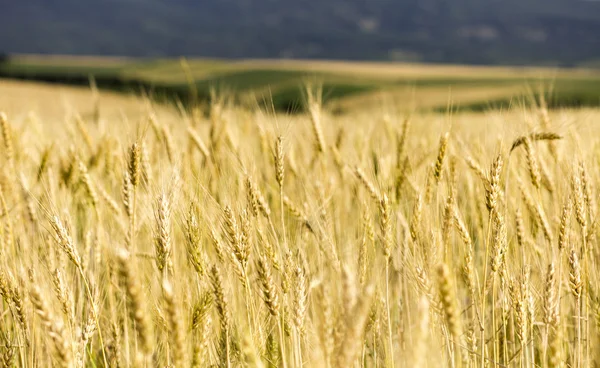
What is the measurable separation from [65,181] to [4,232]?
605 mm

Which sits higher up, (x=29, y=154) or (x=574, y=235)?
(x=29, y=154)

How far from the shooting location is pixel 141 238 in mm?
2268

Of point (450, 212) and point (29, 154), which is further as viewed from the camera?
point (29, 154)

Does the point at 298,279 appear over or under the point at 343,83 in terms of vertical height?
under

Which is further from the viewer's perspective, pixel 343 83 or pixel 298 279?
pixel 343 83

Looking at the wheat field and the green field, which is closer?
the wheat field

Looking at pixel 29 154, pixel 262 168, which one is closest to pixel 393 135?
pixel 262 168

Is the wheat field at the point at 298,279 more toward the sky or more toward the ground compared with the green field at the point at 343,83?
more toward the ground

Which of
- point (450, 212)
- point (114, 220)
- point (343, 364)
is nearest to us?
point (343, 364)

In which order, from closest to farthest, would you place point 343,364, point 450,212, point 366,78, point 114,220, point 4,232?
1. point 343,364
2. point 450,212
3. point 4,232
4. point 114,220
5. point 366,78

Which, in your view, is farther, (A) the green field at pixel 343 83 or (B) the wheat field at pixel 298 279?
(A) the green field at pixel 343 83

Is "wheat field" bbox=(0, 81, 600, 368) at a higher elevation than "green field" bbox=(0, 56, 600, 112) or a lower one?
lower

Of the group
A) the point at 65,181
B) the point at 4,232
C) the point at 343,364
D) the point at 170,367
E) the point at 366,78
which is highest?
the point at 366,78

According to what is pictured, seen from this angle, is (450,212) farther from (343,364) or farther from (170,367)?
(170,367)
